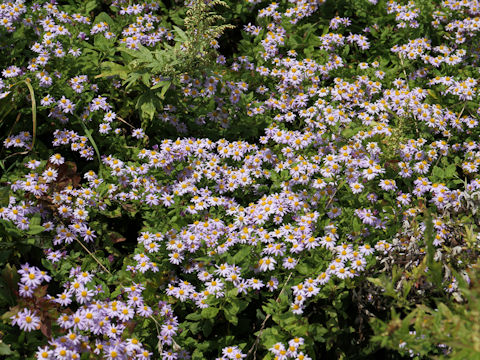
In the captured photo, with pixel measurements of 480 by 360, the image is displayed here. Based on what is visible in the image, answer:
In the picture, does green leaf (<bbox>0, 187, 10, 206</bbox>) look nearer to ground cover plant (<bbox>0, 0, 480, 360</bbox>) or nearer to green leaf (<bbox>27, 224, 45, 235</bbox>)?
ground cover plant (<bbox>0, 0, 480, 360</bbox>)

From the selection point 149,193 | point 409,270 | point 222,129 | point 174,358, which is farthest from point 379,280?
point 222,129

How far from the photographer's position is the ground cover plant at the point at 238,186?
3084mm

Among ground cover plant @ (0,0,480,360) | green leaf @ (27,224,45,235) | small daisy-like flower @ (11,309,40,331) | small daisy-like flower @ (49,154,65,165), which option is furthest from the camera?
small daisy-like flower @ (49,154,65,165)

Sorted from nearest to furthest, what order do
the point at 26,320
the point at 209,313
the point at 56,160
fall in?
the point at 26,320 < the point at 209,313 < the point at 56,160

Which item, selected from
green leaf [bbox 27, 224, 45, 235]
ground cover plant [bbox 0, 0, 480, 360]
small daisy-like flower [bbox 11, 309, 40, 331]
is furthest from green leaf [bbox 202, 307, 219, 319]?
green leaf [bbox 27, 224, 45, 235]

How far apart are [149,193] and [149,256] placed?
1.52 feet

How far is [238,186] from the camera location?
3.83 meters

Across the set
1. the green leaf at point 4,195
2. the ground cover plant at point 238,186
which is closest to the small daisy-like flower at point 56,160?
the ground cover plant at point 238,186

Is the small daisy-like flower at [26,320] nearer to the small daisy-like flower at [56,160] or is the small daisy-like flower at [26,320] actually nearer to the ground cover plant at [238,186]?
the ground cover plant at [238,186]

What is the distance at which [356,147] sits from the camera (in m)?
3.81

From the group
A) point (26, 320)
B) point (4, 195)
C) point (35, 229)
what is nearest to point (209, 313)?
point (26, 320)

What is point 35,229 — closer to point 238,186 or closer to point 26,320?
point 26,320

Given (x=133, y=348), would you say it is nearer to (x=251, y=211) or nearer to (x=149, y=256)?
(x=149, y=256)

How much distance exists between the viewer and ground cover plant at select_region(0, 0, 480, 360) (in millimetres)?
3084
